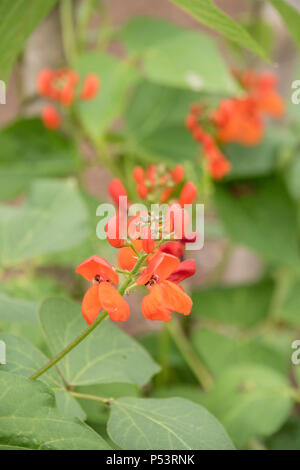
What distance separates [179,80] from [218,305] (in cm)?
56

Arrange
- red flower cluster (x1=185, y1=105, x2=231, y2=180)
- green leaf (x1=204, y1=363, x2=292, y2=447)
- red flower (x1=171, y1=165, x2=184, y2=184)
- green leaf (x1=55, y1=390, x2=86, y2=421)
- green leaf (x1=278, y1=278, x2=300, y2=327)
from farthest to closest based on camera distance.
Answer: green leaf (x1=278, y1=278, x2=300, y2=327)
red flower cluster (x1=185, y1=105, x2=231, y2=180)
green leaf (x1=204, y1=363, x2=292, y2=447)
red flower (x1=171, y1=165, x2=184, y2=184)
green leaf (x1=55, y1=390, x2=86, y2=421)

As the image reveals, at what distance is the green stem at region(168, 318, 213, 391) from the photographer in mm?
1202

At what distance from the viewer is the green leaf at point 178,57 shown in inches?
43.2

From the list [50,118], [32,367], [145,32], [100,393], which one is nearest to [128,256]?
[32,367]

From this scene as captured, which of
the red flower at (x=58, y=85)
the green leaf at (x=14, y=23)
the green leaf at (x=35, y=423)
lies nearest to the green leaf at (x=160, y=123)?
the red flower at (x=58, y=85)

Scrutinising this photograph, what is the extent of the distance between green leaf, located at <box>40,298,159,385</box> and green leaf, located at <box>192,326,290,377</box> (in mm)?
633

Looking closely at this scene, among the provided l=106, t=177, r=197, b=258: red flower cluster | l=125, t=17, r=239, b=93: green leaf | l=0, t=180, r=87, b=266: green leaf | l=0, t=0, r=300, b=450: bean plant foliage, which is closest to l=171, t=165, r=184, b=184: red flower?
l=0, t=0, r=300, b=450: bean plant foliage

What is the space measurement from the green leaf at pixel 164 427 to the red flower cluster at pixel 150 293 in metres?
0.10

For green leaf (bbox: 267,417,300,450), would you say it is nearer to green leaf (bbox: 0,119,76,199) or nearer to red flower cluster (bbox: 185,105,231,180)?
red flower cluster (bbox: 185,105,231,180)

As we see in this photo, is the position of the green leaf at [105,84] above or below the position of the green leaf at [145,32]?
below

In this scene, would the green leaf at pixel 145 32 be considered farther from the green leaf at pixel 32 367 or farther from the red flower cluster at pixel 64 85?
the green leaf at pixel 32 367

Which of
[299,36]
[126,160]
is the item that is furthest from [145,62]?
[299,36]

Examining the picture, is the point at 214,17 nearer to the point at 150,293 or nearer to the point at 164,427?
the point at 150,293

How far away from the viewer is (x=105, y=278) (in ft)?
1.50
